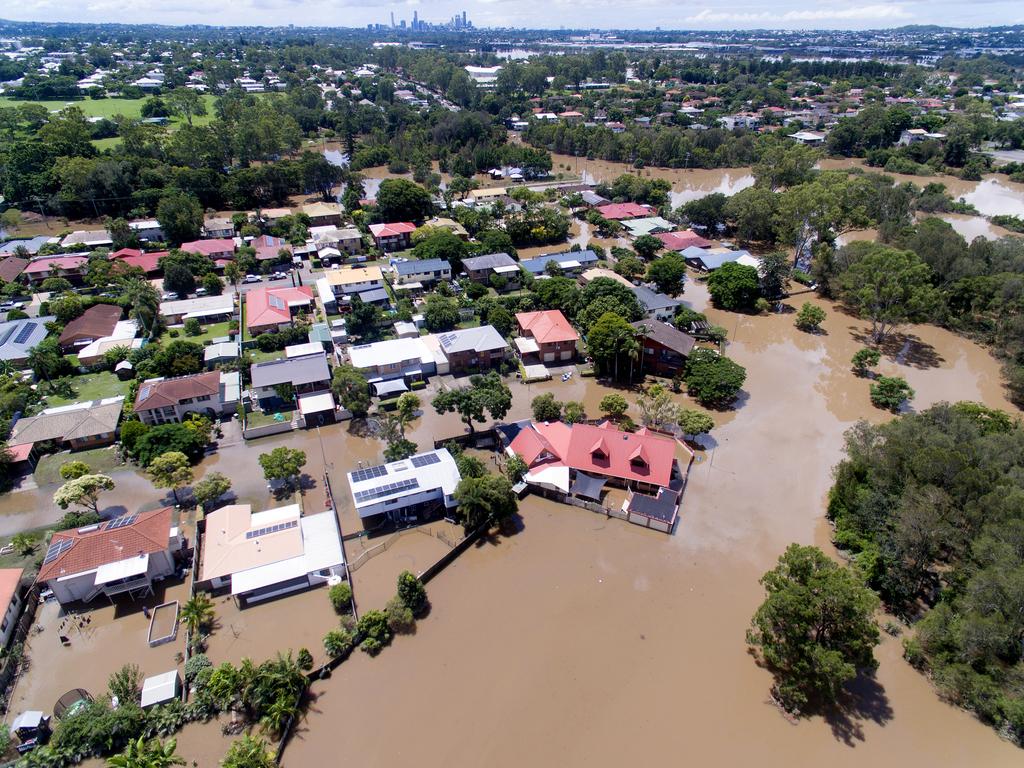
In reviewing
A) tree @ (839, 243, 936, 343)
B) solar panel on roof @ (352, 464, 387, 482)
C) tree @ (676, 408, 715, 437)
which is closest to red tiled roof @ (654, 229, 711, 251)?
tree @ (839, 243, 936, 343)

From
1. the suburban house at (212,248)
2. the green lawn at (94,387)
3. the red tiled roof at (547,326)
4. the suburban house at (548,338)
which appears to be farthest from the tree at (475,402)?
the suburban house at (212,248)

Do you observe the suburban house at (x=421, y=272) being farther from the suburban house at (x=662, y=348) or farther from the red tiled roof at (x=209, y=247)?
the suburban house at (x=662, y=348)

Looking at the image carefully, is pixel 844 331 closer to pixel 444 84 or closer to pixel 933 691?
pixel 933 691

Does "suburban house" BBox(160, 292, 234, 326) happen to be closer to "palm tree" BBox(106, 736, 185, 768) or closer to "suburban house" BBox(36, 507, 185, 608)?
"suburban house" BBox(36, 507, 185, 608)

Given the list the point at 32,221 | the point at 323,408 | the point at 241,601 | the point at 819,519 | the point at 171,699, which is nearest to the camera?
the point at 171,699

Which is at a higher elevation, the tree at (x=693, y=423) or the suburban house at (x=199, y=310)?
the tree at (x=693, y=423)

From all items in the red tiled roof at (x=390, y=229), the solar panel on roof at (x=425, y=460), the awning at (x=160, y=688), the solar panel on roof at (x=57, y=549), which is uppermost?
the solar panel on roof at (x=425, y=460)

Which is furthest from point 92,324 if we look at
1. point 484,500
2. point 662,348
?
point 662,348

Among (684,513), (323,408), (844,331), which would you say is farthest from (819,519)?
(323,408)

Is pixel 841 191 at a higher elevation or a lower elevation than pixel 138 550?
higher
